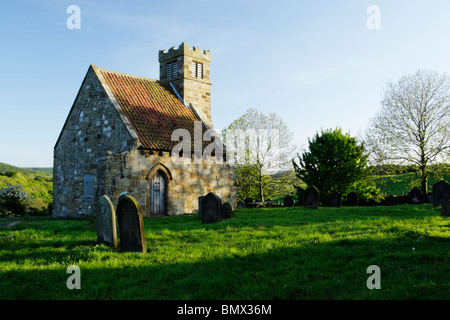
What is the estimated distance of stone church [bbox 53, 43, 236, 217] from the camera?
659 inches

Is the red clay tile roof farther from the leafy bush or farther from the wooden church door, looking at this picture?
the leafy bush

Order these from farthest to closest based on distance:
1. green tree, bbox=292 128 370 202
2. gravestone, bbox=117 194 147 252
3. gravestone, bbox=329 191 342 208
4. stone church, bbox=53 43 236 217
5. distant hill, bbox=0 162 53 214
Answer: green tree, bbox=292 128 370 202
distant hill, bbox=0 162 53 214
gravestone, bbox=329 191 342 208
stone church, bbox=53 43 236 217
gravestone, bbox=117 194 147 252

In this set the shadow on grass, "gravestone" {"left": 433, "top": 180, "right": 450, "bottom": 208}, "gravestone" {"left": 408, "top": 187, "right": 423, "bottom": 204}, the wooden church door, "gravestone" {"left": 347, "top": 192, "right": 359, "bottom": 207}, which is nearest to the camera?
the shadow on grass

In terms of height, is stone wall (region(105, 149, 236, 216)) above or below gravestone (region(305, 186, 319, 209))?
above

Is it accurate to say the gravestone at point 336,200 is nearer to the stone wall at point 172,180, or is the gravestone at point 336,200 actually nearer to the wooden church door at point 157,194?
the stone wall at point 172,180

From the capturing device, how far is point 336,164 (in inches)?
1069

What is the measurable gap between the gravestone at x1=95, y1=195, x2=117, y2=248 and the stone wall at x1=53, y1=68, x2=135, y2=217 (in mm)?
8301

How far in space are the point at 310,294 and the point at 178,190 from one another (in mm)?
13802

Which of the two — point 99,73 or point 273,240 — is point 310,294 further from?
point 99,73

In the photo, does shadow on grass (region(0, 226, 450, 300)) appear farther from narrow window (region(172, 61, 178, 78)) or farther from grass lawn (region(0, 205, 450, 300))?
narrow window (region(172, 61, 178, 78))

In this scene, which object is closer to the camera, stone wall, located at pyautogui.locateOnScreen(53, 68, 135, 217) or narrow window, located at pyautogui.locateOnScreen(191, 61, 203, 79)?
stone wall, located at pyautogui.locateOnScreen(53, 68, 135, 217)

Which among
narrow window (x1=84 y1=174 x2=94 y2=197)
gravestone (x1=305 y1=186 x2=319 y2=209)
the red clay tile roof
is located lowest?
gravestone (x1=305 y1=186 x2=319 y2=209)

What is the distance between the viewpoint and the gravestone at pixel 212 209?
39.9ft

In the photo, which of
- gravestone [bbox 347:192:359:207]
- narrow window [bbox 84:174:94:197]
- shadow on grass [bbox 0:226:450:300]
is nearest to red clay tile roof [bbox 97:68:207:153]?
narrow window [bbox 84:174:94:197]
